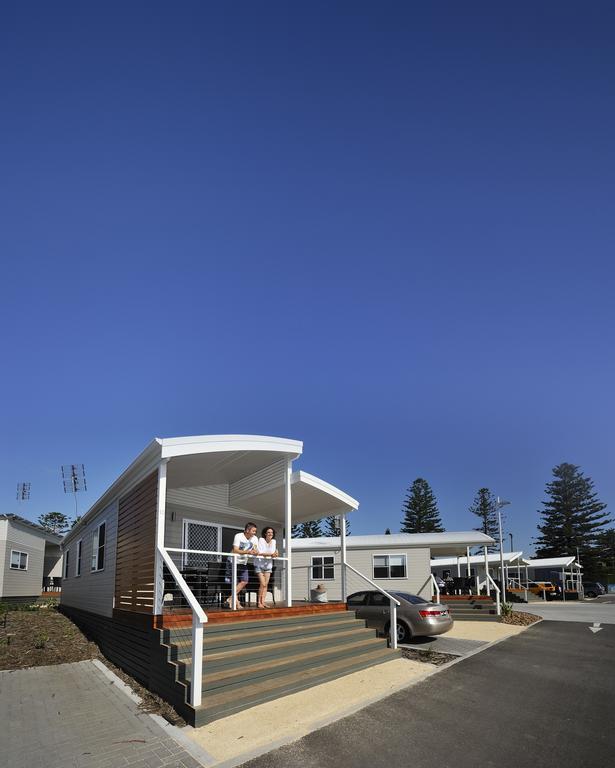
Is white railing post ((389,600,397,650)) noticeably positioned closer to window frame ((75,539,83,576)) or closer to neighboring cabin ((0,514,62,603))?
window frame ((75,539,83,576))

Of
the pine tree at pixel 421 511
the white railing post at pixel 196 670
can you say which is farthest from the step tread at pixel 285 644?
the pine tree at pixel 421 511

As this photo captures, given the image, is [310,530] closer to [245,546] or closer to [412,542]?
[412,542]

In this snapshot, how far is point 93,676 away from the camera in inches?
364

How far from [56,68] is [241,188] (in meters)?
5.01

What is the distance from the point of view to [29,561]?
84.1 ft

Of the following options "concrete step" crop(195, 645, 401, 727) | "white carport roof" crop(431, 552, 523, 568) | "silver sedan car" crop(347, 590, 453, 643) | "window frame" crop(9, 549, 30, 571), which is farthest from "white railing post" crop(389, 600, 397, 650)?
"white carport roof" crop(431, 552, 523, 568)

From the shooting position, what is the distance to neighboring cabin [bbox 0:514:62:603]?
22.9 metres

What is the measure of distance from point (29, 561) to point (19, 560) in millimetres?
1233

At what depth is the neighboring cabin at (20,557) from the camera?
75.3 ft

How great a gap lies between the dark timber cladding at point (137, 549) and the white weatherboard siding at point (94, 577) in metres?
0.68

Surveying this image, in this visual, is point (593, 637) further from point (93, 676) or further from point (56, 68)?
point (56, 68)

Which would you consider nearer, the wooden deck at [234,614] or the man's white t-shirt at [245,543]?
the wooden deck at [234,614]

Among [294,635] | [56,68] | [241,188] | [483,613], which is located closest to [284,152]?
[241,188]

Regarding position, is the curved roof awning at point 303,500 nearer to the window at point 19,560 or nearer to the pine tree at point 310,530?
the window at point 19,560
